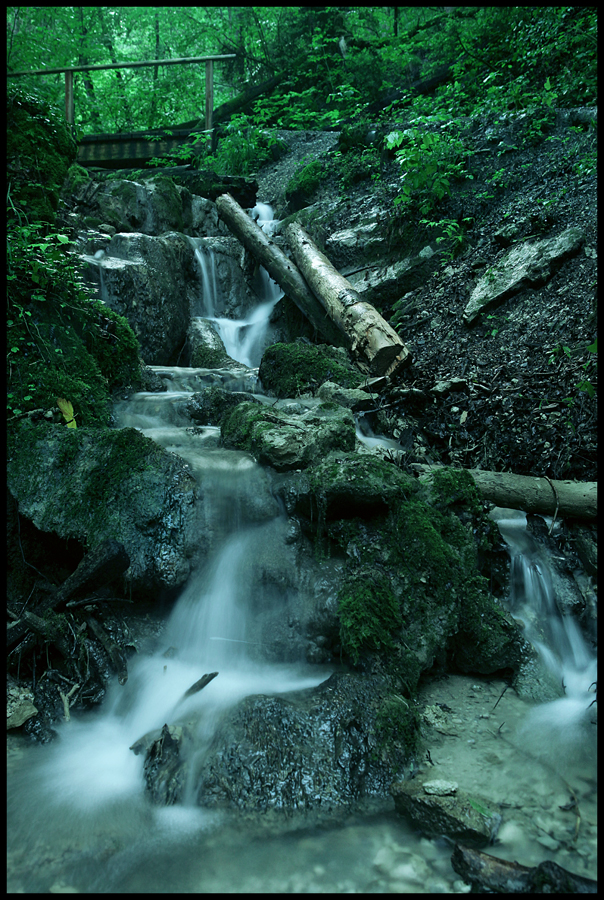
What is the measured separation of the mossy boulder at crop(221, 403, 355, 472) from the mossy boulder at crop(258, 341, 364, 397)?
1441 mm

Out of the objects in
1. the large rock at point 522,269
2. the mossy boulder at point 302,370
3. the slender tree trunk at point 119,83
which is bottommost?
the mossy boulder at point 302,370

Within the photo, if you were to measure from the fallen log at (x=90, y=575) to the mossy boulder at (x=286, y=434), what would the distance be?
4.73 ft

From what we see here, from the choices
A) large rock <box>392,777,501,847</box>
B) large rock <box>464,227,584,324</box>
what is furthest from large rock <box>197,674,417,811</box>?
large rock <box>464,227,584,324</box>

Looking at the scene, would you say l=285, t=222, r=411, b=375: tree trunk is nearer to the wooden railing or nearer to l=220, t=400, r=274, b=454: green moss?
l=220, t=400, r=274, b=454: green moss

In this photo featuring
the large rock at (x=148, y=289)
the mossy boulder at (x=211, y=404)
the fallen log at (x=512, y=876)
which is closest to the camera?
the fallen log at (x=512, y=876)

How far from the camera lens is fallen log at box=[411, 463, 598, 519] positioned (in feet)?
13.5

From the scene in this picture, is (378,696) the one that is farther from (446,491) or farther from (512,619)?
(446,491)

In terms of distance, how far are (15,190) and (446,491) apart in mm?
5910

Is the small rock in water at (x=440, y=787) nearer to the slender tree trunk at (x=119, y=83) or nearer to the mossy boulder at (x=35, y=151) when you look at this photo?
the mossy boulder at (x=35, y=151)

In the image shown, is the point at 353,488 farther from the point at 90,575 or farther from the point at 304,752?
the point at 90,575

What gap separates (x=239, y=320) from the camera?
32.1 ft

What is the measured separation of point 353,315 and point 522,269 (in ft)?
7.97

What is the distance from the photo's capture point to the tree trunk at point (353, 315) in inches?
255

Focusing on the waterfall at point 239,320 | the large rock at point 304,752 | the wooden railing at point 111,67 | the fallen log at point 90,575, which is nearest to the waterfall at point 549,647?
the large rock at point 304,752
